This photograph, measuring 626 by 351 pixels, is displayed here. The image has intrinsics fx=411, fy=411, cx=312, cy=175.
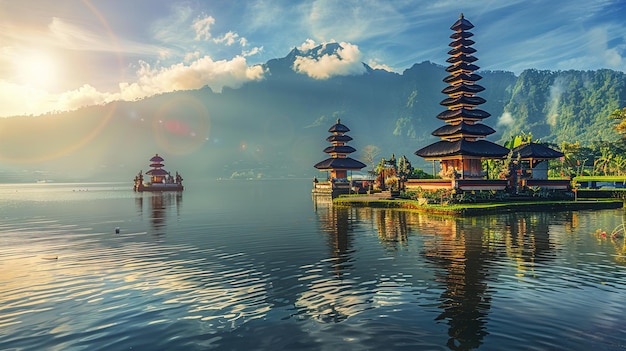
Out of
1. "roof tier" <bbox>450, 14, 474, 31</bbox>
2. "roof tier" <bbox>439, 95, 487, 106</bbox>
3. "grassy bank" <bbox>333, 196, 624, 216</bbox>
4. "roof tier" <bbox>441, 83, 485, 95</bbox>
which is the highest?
"roof tier" <bbox>450, 14, 474, 31</bbox>

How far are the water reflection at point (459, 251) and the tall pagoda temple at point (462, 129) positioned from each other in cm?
1476

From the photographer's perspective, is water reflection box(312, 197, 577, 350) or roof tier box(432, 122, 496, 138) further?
roof tier box(432, 122, 496, 138)

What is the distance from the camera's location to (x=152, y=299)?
14.0m

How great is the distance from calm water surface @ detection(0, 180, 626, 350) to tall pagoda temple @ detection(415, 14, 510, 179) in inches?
961

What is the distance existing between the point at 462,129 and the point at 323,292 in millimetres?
43345

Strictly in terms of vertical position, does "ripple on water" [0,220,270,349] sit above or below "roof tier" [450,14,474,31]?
below

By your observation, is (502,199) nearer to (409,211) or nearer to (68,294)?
(409,211)

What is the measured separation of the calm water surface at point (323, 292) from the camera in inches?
409

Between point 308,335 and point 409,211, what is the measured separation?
34516 mm

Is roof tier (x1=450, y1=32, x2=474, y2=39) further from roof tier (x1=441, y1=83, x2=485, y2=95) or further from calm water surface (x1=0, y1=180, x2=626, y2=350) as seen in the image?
calm water surface (x1=0, y1=180, x2=626, y2=350)

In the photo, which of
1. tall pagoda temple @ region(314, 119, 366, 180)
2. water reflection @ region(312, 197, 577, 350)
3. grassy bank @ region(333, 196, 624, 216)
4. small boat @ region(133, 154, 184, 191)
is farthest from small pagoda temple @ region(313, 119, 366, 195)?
small boat @ region(133, 154, 184, 191)

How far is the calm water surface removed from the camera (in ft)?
34.1

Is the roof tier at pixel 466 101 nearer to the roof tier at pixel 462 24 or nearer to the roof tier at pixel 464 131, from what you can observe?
the roof tier at pixel 464 131

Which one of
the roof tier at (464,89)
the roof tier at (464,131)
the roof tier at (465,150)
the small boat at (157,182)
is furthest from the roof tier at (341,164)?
the small boat at (157,182)
